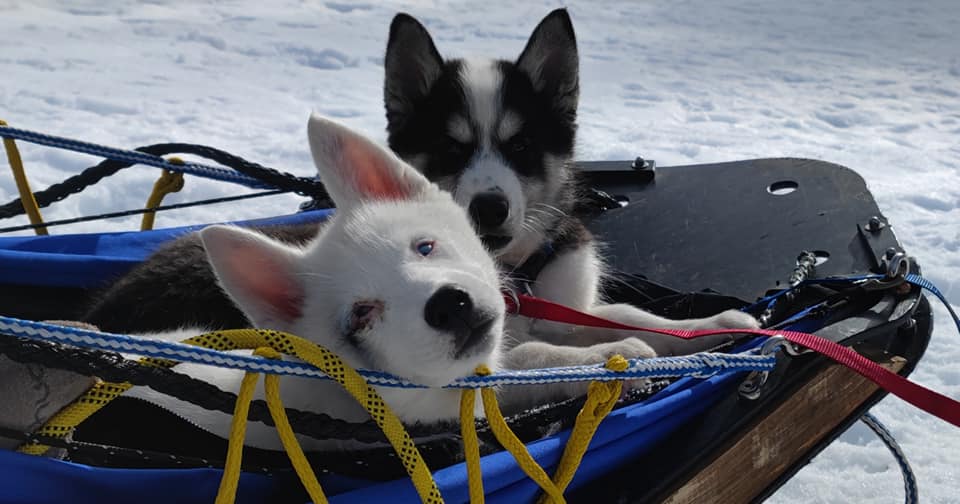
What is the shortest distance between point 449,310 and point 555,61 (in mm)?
1337

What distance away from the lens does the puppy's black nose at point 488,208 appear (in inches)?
76.3

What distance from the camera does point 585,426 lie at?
1301mm

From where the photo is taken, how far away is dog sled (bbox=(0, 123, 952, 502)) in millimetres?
1045

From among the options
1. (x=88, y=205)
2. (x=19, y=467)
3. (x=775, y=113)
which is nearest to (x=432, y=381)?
(x=19, y=467)

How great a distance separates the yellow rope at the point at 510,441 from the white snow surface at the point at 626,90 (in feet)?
4.01

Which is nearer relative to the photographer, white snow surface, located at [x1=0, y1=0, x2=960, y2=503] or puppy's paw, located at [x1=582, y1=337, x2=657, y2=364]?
puppy's paw, located at [x1=582, y1=337, x2=657, y2=364]

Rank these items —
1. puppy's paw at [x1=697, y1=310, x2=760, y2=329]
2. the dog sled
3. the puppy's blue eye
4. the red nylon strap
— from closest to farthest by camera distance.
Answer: the dog sled, the puppy's blue eye, the red nylon strap, puppy's paw at [x1=697, y1=310, x2=760, y2=329]

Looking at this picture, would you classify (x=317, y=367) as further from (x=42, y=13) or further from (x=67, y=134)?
(x=42, y=13)

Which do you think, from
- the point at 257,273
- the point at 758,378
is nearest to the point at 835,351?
the point at 758,378

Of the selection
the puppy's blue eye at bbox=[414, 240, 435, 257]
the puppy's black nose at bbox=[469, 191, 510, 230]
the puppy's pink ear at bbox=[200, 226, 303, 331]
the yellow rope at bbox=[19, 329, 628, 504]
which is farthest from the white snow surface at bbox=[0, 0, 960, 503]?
the puppy's pink ear at bbox=[200, 226, 303, 331]

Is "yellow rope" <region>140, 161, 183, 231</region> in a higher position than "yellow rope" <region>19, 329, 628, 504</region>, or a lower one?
lower

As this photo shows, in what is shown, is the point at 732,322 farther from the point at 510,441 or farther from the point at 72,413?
the point at 72,413

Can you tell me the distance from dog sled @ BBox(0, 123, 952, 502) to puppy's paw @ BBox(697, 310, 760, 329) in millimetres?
27

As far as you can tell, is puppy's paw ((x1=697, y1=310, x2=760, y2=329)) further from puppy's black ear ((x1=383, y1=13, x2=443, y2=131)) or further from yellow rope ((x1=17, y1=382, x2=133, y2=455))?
yellow rope ((x1=17, y1=382, x2=133, y2=455))
